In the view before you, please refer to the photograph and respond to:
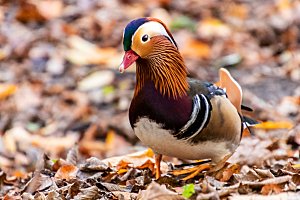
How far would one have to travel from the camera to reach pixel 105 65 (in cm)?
750

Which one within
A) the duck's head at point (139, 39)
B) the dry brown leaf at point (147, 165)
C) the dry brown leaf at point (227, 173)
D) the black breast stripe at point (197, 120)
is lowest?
the dry brown leaf at point (147, 165)

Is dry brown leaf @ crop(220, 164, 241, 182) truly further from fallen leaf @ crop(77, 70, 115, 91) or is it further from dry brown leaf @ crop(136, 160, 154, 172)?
Result: fallen leaf @ crop(77, 70, 115, 91)

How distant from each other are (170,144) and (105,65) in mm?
4124

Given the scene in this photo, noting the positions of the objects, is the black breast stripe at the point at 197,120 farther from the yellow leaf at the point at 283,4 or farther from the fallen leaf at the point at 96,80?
the yellow leaf at the point at 283,4

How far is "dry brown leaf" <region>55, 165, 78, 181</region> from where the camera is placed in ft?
12.9

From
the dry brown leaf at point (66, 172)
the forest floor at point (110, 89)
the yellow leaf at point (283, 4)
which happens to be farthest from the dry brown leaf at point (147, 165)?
the yellow leaf at point (283, 4)

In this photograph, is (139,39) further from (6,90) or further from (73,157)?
(6,90)

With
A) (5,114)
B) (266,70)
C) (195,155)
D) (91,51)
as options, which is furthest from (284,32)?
(195,155)

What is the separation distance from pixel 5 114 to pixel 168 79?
11.7ft

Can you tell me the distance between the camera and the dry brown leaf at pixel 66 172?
393cm

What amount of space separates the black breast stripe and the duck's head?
1.15 ft

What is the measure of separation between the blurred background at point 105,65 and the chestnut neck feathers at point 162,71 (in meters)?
1.37

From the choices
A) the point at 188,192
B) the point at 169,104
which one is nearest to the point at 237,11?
the point at 169,104

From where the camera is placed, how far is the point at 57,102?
6988 mm
